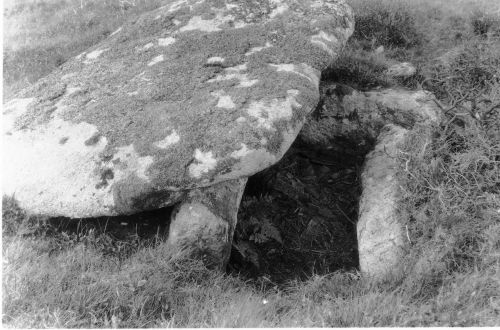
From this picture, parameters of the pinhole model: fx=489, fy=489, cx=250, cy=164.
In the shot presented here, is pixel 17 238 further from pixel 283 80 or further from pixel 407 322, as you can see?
pixel 407 322

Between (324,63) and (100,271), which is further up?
(324,63)

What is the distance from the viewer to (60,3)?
1041 centimetres

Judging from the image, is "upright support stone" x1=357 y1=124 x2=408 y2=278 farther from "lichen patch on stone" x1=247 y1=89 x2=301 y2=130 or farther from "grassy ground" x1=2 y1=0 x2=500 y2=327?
"lichen patch on stone" x1=247 y1=89 x2=301 y2=130

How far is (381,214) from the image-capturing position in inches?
207

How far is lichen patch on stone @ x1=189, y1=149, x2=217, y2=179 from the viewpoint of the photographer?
477 centimetres

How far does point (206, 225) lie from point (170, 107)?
1400 millimetres

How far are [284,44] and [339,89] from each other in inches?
51.3

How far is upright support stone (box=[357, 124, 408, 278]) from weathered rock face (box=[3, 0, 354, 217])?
1210 mm

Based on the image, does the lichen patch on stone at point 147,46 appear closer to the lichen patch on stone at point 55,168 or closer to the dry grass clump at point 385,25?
the lichen patch on stone at point 55,168

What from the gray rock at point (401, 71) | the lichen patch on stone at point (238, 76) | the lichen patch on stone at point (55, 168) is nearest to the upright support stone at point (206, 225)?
the lichen patch on stone at point (55, 168)

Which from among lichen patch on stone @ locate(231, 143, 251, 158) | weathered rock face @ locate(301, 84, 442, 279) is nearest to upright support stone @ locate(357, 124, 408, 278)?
weathered rock face @ locate(301, 84, 442, 279)

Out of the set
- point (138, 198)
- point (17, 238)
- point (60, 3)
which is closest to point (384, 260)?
point (138, 198)

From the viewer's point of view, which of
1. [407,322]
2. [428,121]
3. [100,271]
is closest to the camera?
[407,322]

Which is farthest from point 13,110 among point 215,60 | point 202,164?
point 202,164
